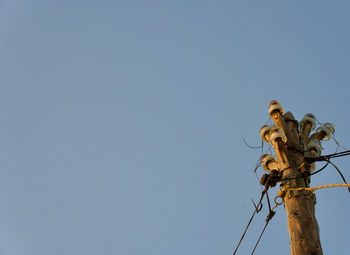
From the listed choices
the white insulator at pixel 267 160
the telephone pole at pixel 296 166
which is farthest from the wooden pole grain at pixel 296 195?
the white insulator at pixel 267 160

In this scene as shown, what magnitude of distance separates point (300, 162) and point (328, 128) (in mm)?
841

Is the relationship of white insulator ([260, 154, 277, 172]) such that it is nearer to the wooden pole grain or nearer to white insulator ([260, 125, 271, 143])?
the wooden pole grain

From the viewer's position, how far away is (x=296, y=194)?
462 centimetres

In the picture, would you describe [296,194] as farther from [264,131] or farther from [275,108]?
[275,108]

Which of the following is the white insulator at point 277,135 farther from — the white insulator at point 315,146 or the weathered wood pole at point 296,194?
the white insulator at point 315,146

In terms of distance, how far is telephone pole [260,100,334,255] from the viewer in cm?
420

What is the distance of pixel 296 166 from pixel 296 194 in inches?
20.0

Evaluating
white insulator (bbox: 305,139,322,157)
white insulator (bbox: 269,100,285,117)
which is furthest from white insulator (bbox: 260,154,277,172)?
white insulator (bbox: 269,100,285,117)

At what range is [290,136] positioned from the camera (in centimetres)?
540

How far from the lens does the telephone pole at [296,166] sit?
4.20 m

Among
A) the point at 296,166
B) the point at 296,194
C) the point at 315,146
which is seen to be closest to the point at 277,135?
the point at 296,166

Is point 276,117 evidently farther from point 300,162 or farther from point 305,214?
point 305,214

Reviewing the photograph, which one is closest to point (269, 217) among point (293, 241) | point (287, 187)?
point (287, 187)

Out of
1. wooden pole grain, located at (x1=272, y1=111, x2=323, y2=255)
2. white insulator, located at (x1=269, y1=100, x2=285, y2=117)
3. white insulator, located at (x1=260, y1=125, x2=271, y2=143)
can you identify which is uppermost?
white insulator, located at (x1=269, y1=100, x2=285, y2=117)
